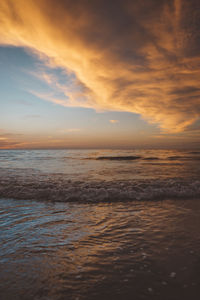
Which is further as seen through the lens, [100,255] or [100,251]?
[100,251]

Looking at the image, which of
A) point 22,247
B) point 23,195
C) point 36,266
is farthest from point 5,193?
point 36,266

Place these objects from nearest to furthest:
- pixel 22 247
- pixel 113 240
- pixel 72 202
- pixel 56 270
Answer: pixel 56 270 → pixel 22 247 → pixel 113 240 → pixel 72 202

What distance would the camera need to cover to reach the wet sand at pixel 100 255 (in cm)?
213

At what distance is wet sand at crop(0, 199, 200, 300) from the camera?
213 centimetres

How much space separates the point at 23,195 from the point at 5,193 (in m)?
0.95

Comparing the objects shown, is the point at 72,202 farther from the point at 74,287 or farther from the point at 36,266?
the point at 74,287

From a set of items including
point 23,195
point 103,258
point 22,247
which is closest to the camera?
point 103,258

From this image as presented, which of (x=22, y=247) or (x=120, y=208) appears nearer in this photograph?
(x=22, y=247)

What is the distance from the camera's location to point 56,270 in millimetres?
2506

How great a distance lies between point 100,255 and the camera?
2.86 meters

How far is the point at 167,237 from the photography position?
3375mm

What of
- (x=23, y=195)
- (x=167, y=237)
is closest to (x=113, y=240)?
(x=167, y=237)

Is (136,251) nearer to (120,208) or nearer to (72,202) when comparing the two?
(120,208)

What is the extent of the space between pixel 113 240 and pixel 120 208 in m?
2.09
